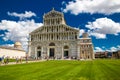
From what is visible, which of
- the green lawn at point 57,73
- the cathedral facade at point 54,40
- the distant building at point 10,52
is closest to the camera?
the green lawn at point 57,73

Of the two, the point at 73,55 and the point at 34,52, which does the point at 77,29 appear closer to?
the point at 73,55

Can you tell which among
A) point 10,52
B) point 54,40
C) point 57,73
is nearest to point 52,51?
point 54,40

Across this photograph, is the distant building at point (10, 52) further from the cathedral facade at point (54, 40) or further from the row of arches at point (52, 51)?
the row of arches at point (52, 51)

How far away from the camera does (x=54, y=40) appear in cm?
8800

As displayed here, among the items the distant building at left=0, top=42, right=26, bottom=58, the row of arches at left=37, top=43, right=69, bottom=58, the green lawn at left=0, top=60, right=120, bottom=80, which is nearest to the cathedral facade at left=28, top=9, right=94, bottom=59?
the row of arches at left=37, top=43, right=69, bottom=58

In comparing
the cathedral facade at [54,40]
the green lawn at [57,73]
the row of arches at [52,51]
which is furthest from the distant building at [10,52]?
the green lawn at [57,73]

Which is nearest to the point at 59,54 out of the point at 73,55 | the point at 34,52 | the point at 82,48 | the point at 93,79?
the point at 73,55

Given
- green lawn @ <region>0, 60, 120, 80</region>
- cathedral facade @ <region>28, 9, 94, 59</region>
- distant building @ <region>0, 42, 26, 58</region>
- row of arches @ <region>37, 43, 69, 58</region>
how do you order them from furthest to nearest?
1. row of arches @ <region>37, 43, 69, 58</region>
2. cathedral facade @ <region>28, 9, 94, 59</region>
3. distant building @ <region>0, 42, 26, 58</region>
4. green lawn @ <region>0, 60, 120, 80</region>

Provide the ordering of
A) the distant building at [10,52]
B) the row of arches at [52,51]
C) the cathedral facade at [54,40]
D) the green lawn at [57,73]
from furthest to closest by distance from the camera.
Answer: the row of arches at [52,51]
the cathedral facade at [54,40]
the distant building at [10,52]
the green lawn at [57,73]

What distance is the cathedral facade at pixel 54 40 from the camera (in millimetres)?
84938

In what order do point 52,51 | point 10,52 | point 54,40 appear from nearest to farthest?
point 10,52 < point 54,40 < point 52,51

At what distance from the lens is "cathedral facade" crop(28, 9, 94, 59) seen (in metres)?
84.9

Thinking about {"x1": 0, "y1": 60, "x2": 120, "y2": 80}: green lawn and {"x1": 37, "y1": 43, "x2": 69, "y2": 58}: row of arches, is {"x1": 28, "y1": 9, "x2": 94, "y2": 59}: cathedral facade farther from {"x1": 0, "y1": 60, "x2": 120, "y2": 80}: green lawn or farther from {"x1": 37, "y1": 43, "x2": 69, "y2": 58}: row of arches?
{"x1": 0, "y1": 60, "x2": 120, "y2": 80}: green lawn

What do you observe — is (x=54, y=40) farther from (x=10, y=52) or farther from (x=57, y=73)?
(x=57, y=73)
